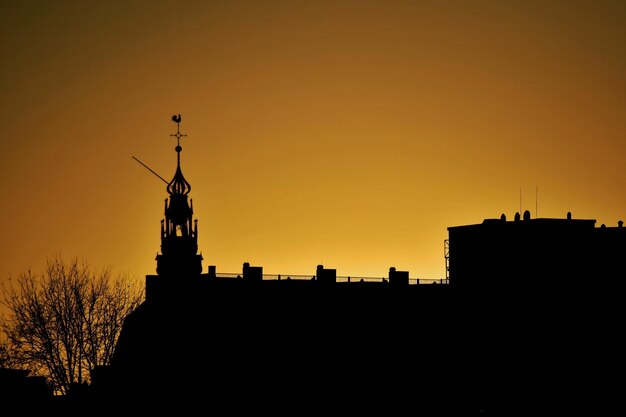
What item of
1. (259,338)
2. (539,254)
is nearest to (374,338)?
(259,338)

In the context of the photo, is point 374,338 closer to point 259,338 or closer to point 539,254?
point 259,338

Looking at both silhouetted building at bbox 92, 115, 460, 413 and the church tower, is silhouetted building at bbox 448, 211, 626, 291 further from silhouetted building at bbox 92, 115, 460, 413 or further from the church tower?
the church tower

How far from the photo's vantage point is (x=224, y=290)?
101m

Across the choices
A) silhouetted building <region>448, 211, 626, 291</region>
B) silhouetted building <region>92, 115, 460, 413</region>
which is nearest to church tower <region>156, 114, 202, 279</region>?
silhouetted building <region>92, 115, 460, 413</region>

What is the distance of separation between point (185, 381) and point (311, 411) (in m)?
11.1

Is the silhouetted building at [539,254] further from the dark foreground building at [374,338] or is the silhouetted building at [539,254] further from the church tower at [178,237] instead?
the church tower at [178,237]

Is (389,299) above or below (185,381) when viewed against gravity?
above

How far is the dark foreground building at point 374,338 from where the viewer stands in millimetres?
93625

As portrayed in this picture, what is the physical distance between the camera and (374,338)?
107 metres

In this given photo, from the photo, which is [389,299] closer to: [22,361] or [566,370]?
[566,370]

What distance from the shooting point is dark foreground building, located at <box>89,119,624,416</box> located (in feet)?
307

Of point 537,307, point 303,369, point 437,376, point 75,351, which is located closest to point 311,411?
point 303,369

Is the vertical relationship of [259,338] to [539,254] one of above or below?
below

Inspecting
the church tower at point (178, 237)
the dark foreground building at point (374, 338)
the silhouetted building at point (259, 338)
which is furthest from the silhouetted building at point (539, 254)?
the church tower at point (178, 237)
